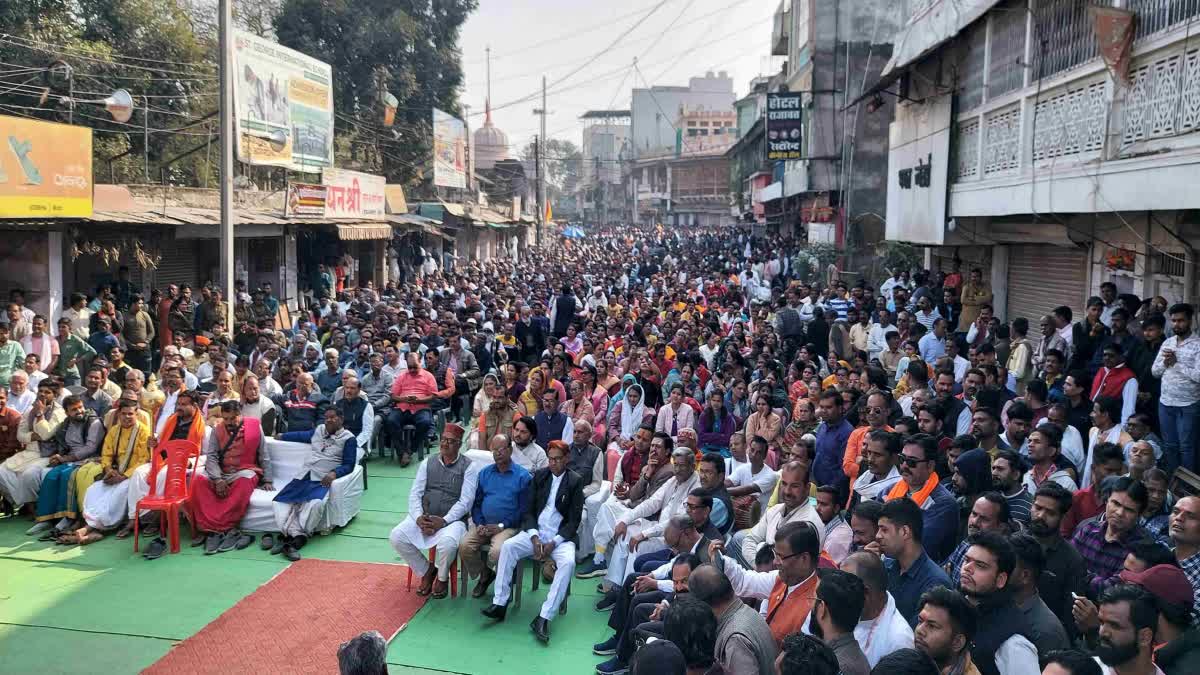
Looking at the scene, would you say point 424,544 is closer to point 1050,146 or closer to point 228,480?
point 228,480

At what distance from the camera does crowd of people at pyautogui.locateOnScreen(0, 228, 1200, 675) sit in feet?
13.4

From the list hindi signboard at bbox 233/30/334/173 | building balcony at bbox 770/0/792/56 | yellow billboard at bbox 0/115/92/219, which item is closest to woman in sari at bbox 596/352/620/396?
yellow billboard at bbox 0/115/92/219

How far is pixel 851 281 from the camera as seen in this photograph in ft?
78.1

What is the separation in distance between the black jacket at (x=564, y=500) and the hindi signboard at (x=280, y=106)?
14.5m

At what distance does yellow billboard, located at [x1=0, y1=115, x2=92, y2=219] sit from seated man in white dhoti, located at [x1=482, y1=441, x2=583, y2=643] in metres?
9.16

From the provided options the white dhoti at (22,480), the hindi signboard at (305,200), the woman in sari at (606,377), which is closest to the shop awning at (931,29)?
the woman in sari at (606,377)

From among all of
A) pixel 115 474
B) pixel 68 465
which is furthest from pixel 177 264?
pixel 115 474

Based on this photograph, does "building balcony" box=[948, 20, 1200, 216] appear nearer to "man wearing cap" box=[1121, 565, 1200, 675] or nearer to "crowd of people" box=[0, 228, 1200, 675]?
"crowd of people" box=[0, 228, 1200, 675]

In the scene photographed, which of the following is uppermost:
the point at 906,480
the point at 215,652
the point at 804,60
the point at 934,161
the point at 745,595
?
the point at 804,60

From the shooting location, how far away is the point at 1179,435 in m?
7.59

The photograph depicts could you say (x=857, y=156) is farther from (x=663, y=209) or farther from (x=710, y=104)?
(x=710, y=104)

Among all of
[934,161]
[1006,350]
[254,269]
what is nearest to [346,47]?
[254,269]

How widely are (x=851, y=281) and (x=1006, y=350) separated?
44.3 ft

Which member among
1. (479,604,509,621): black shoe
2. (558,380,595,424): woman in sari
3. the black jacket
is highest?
(558,380,595,424): woman in sari
